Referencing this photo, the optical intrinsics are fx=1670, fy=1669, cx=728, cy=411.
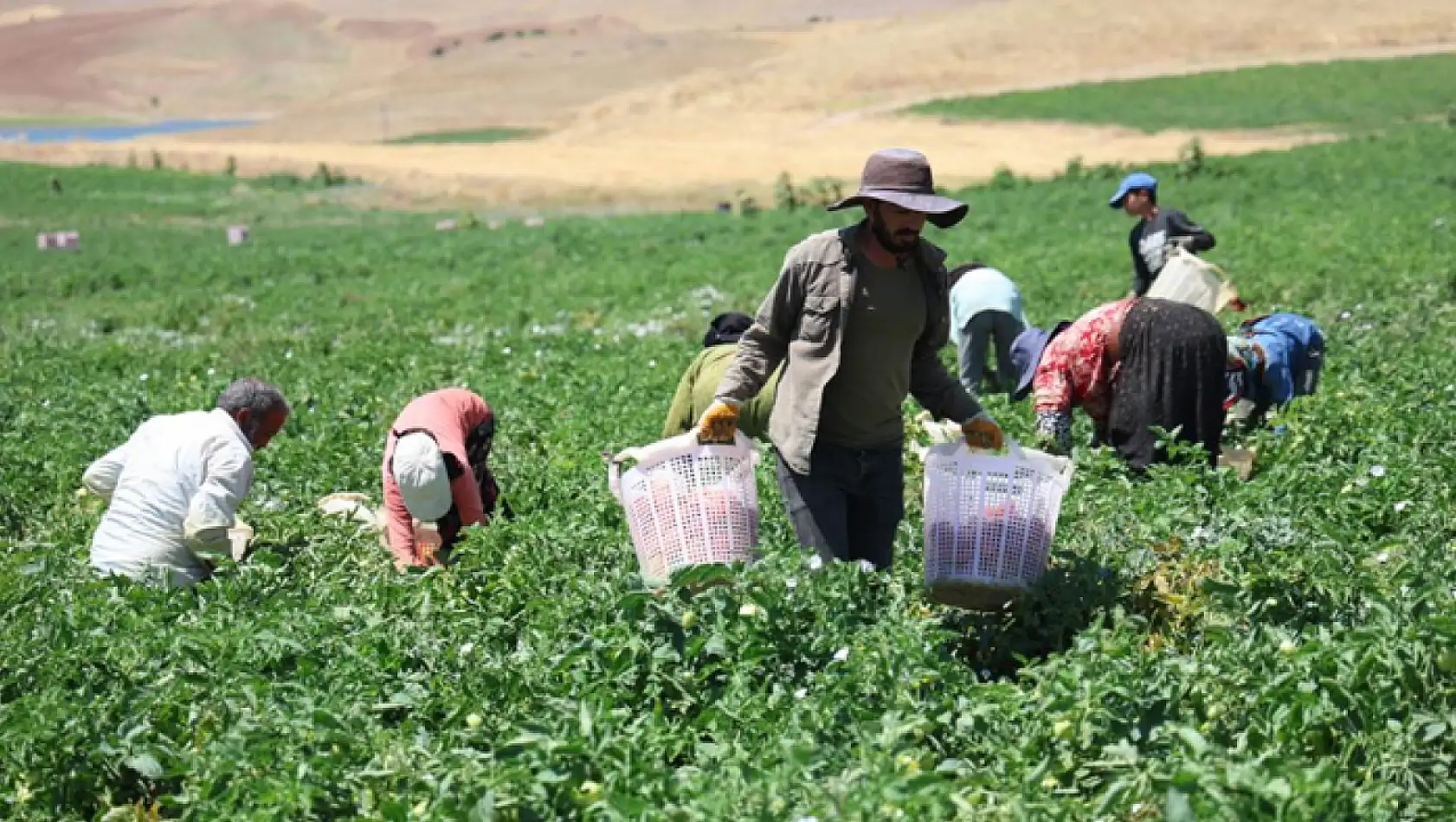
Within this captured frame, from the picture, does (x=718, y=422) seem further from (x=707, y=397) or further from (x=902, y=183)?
(x=707, y=397)

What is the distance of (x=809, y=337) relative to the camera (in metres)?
5.18

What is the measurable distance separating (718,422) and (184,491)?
96.3 inches

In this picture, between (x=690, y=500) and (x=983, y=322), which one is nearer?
(x=690, y=500)

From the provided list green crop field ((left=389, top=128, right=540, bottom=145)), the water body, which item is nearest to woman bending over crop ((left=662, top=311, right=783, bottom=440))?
Result: green crop field ((left=389, top=128, right=540, bottom=145))

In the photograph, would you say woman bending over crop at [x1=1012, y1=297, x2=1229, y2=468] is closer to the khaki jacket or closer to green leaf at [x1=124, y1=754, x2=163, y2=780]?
the khaki jacket

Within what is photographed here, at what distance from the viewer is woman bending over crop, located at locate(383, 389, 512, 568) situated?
258 inches

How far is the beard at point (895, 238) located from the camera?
5.00m

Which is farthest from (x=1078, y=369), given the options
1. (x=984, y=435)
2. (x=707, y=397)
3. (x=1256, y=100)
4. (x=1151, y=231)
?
(x=1256, y=100)

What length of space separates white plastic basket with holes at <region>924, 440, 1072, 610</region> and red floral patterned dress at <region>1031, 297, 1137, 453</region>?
1.90m

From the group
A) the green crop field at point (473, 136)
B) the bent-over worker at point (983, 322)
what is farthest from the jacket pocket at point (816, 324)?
the green crop field at point (473, 136)

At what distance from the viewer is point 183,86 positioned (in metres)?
149

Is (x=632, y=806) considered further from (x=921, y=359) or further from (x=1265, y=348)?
(x=1265, y=348)

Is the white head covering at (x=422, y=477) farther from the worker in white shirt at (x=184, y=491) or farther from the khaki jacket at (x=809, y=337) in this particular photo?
the khaki jacket at (x=809, y=337)

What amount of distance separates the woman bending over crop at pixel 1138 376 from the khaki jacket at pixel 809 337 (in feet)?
6.09
